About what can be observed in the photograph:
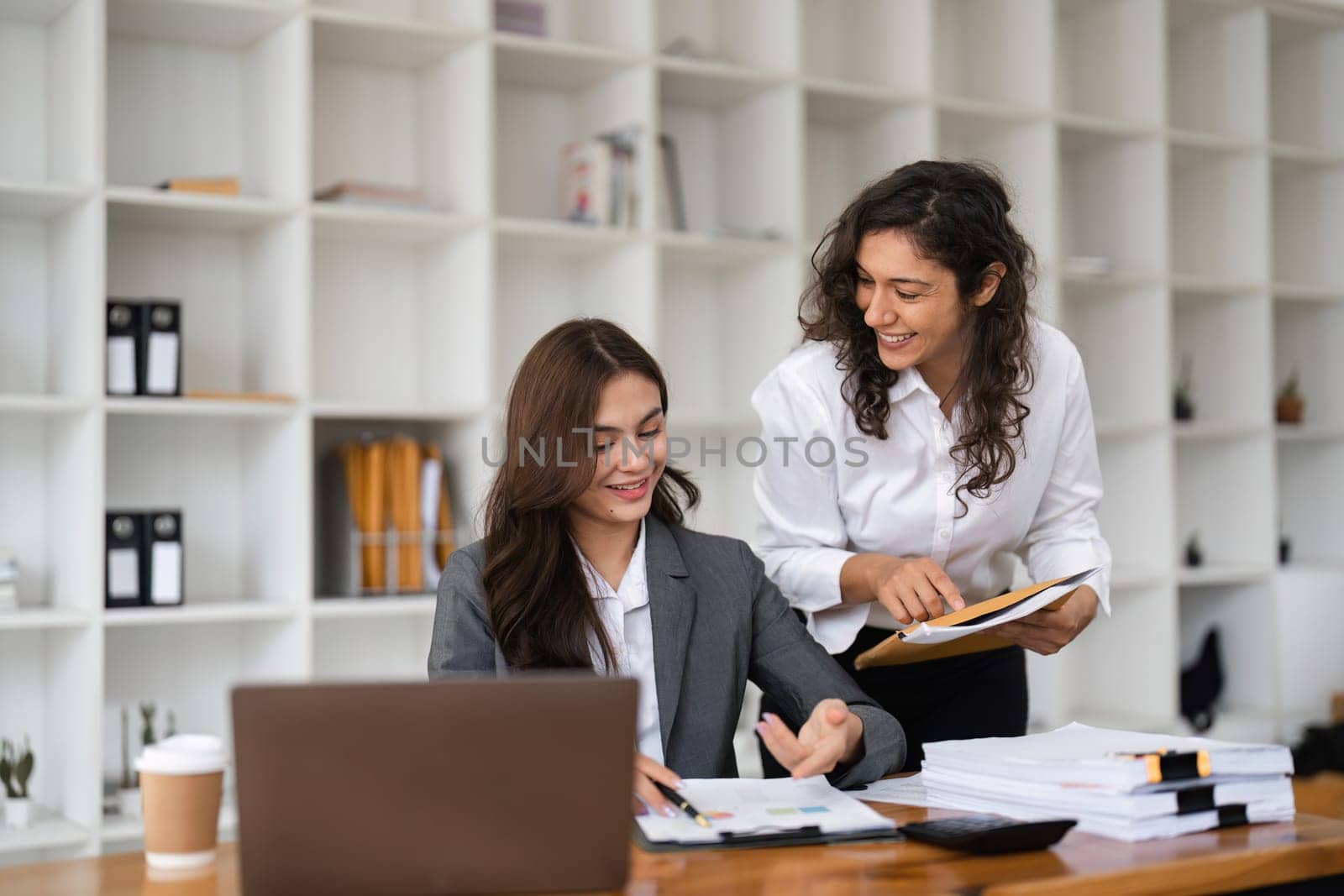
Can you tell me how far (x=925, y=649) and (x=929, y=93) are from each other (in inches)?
84.4

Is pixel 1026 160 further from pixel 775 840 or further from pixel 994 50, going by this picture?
pixel 775 840

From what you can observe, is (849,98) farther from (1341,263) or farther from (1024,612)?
(1024,612)

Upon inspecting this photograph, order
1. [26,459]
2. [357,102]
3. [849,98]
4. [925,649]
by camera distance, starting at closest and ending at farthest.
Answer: [925,649]
[26,459]
[357,102]
[849,98]

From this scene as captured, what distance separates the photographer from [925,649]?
5.74 ft

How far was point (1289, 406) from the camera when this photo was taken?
423 cm

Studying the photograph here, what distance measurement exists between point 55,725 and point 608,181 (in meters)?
1.72

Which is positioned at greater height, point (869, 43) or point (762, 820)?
point (869, 43)

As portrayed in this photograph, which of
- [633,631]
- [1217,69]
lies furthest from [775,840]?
[1217,69]

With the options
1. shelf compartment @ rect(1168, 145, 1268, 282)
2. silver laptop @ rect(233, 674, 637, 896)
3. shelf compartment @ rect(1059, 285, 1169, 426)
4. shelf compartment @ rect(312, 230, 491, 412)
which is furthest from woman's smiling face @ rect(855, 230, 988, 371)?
shelf compartment @ rect(1168, 145, 1268, 282)

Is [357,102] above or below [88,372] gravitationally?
above

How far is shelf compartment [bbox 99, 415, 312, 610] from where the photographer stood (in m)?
2.86

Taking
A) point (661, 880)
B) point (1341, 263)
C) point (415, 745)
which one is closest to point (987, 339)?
point (661, 880)

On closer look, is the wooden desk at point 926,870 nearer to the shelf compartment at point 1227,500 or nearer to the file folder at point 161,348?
the file folder at point 161,348

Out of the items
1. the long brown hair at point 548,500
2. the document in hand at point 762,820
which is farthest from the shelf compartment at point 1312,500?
the document in hand at point 762,820
